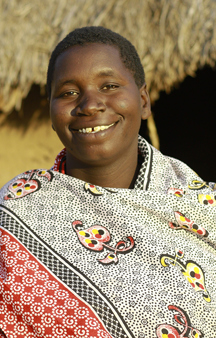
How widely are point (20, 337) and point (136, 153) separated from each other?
813mm

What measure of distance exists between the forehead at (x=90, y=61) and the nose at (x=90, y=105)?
86 millimetres

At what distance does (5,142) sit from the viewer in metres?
4.48

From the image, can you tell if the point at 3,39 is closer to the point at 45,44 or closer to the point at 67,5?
the point at 45,44

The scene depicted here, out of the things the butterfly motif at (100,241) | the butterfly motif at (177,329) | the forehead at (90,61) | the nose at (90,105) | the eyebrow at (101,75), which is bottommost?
the butterfly motif at (177,329)

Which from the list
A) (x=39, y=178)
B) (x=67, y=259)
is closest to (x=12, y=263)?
(x=67, y=259)

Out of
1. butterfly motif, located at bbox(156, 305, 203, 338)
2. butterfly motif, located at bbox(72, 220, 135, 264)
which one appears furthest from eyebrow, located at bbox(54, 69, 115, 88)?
butterfly motif, located at bbox(156, 305, 203, 338)

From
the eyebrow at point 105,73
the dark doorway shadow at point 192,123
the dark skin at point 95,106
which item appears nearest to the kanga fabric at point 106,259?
the dark skin at point 95,106

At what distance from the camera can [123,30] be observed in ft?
12.7

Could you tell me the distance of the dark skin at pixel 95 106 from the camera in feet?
5.50

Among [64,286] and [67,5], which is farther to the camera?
[67,5]

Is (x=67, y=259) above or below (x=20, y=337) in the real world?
above

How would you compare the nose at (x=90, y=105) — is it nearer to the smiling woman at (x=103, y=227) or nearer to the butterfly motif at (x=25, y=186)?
the smiling woman at (x=103, y=227)

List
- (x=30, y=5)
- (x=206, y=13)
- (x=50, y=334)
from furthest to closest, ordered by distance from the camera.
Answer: (x=30, y=5)
(x=206, y=13)
(x=50, y=334)

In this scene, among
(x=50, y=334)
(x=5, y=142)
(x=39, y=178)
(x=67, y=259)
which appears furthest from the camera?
(x=5, y=142)
